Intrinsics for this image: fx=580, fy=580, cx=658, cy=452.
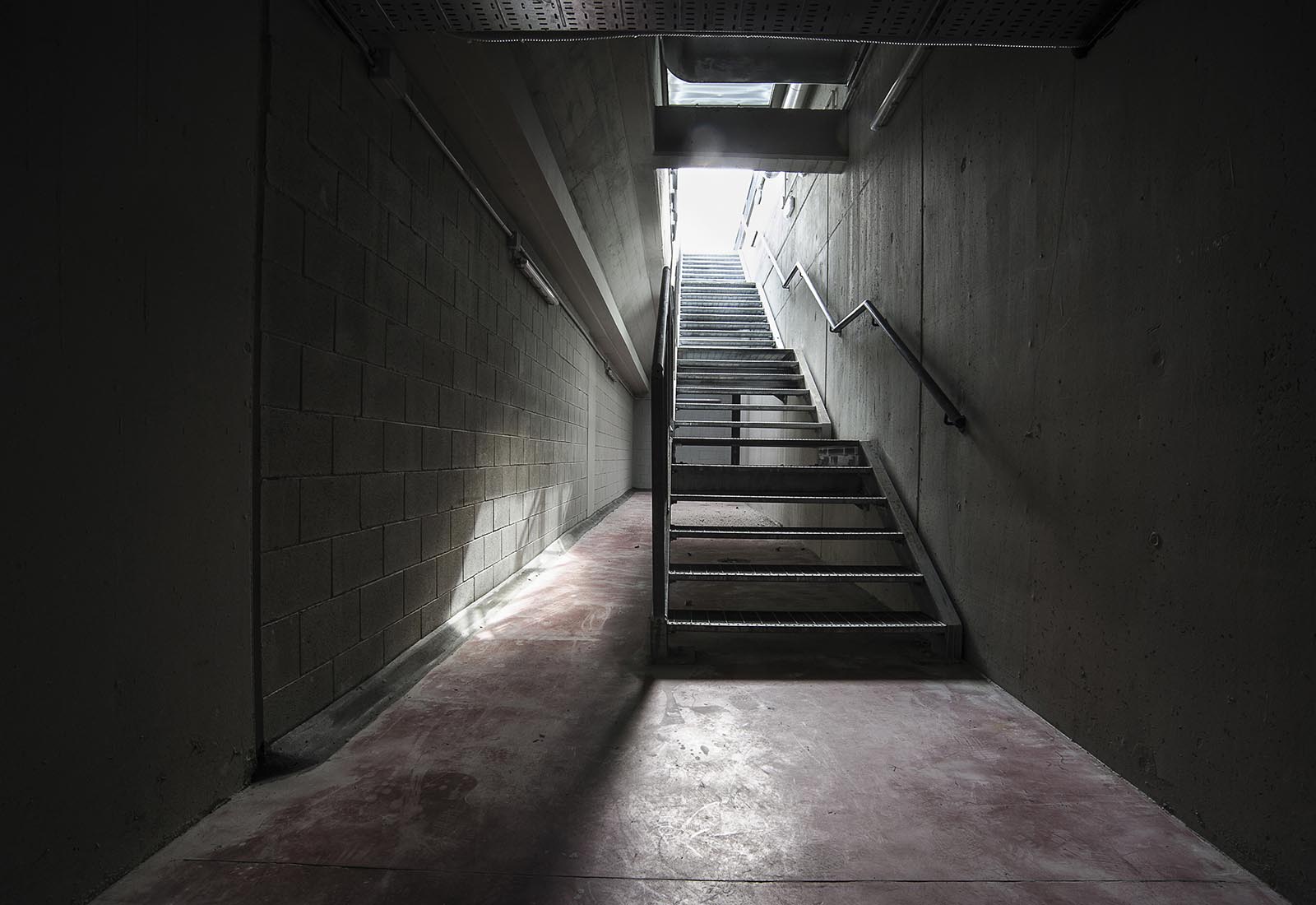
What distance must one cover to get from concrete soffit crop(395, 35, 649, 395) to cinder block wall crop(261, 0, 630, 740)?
0.19 meters

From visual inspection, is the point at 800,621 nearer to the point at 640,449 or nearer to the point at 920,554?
the point at 920,554

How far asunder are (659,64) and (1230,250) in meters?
3.89

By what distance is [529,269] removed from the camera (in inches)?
152

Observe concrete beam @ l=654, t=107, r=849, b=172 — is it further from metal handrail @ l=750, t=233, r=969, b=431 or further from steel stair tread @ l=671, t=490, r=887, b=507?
steel stair tread @ l=671, t=490, r=887, b=507

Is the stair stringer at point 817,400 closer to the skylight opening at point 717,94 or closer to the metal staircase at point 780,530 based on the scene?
the metal staircase at point 780,530

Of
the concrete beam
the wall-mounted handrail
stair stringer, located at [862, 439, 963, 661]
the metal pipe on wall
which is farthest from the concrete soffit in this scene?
stair stringer, located at [862, 439, 963, 661]

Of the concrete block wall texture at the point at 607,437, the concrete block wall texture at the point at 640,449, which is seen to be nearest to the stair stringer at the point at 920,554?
the concrete block wall texture at the point at 607,437

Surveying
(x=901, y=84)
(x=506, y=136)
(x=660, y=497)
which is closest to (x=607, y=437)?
(x=660, y=497)

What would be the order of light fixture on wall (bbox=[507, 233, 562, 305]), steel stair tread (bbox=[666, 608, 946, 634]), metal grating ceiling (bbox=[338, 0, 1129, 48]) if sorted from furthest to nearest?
1. light fixture on wall (bbox=[507, 233, 562, 305])
2. steel stair tread (bbox=[666, 608, 946, 634])
3. metal grating ceiling (bbox=[338, 0, 1129, 48])

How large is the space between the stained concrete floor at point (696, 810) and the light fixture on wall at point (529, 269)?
2508 mm

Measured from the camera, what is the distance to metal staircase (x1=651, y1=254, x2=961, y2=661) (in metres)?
2.57

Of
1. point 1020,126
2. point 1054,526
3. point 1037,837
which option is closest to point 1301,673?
point 1037,837

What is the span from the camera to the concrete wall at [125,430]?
3.32 feet

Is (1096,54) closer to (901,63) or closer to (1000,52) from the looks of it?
(1000,52)
